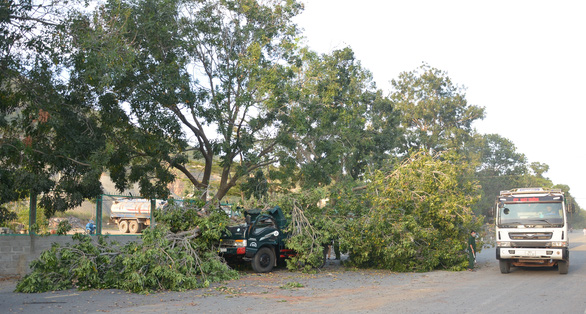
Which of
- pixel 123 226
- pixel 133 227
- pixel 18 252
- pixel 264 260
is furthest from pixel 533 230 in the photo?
pixel 18 252

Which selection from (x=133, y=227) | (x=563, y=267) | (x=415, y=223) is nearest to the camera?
(x=563, y=267)

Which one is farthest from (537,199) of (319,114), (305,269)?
(319,114)

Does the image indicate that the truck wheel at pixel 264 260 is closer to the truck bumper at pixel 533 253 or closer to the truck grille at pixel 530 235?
the truck bumper at pixel 533 253

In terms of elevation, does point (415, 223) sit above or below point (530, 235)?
above

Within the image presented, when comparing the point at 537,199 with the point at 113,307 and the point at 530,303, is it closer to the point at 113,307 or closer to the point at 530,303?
the point at 530,303

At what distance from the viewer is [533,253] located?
14969 millimetres

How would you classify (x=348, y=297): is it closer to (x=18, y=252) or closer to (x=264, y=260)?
(x=264, y=260)

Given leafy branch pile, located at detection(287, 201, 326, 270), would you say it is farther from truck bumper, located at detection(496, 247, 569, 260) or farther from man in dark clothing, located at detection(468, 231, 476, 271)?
truck bumper, located at detection(496, 247, 569, 260)

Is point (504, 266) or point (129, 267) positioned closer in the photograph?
point (129, 267)

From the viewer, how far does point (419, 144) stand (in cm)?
4266

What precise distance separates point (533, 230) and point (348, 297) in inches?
288

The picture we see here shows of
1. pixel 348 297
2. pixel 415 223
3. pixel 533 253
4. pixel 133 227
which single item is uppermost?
pixel 415 223

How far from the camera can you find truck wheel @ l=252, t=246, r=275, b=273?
16.3 m

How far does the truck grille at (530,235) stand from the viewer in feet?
49.2
